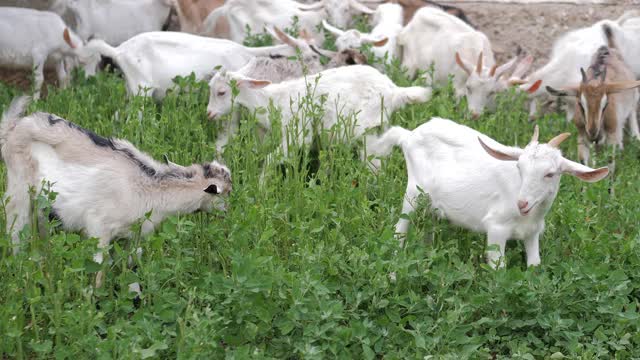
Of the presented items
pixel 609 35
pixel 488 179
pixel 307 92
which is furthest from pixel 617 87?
pixel 488 179

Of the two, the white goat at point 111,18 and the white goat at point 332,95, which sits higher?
the white goat at point 332,95

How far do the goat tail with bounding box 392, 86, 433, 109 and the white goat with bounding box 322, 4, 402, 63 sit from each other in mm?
1814

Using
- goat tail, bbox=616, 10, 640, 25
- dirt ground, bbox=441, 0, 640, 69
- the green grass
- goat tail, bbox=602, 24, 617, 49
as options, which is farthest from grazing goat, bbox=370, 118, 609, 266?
dirt ground, bbox=441, 0, 640, 69

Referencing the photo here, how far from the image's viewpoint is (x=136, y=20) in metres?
10.3

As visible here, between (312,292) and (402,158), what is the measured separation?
2379 millimetres

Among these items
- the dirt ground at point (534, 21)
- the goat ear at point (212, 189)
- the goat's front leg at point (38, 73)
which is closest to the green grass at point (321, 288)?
the goat ear at point (212, 189)

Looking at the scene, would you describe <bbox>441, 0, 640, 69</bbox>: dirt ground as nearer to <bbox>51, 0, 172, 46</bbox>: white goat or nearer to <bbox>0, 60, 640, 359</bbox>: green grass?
<bbox>51, 0, 172, 46</bbox>: white goat

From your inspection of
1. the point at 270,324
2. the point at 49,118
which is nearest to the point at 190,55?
the point at 49,118

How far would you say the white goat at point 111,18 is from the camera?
10109 mm

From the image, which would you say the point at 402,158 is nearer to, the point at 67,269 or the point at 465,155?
the point at 465,155

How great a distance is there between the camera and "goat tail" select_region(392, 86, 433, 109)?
687 cm

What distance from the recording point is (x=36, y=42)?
8852 millimetres

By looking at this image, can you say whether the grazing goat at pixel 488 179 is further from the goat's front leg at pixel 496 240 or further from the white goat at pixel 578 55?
the white goat at pixel 578 55

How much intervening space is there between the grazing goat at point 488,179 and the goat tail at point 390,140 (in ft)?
0.32
